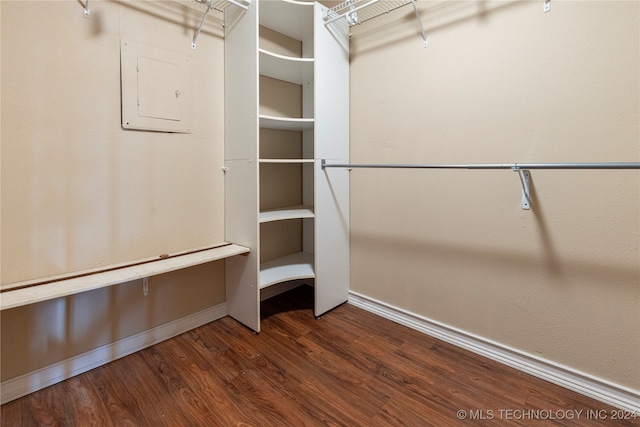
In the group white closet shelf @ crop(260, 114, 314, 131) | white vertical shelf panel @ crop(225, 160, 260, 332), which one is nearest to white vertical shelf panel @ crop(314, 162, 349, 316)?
white closet shelf @ crop(260, 114, 314, 131)

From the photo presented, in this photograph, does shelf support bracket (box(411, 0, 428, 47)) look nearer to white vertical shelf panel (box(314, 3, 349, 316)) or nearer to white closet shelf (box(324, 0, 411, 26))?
white closet shelf (box(324, 0, 411, 26))

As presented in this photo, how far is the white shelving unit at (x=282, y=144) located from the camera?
1982mm

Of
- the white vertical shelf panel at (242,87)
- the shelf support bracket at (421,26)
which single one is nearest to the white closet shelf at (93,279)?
the white vertical shelf panel at (242,87)

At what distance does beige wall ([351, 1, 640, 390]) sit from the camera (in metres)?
1.38

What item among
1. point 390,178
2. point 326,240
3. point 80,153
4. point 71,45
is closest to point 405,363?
point 326,240

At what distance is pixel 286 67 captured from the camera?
221 cm

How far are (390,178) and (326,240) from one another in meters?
0.64

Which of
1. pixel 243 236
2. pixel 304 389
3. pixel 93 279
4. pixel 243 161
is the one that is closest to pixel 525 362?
pixel 304 389

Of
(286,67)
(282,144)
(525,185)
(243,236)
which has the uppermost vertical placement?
(286,67)

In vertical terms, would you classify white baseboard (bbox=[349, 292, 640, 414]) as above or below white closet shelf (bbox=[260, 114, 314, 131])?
below

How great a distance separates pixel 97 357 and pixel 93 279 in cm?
51

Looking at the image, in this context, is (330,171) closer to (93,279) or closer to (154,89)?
(154,89)

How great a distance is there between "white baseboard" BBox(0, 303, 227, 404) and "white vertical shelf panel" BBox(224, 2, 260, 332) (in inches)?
10.7

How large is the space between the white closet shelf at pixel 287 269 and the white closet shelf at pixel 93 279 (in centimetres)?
29
